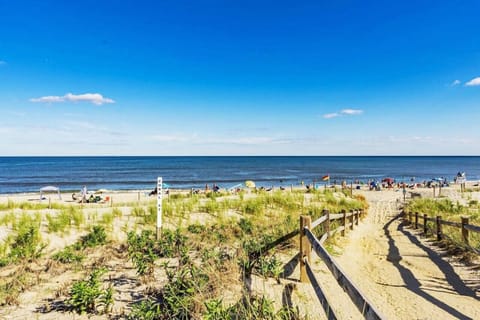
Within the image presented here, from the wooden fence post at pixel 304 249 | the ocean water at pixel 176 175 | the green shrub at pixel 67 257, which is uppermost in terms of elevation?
the wooden fence post at pixel 304 249

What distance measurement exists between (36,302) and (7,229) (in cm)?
570

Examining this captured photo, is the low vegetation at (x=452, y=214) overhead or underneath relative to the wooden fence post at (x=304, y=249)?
underneath

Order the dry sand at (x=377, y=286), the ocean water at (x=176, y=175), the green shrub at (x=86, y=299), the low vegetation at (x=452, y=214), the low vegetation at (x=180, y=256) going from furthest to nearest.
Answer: the ocean water at (x=176, y=175)
the low vegetation at (x=452, y=214)
the dry sand at (x=377, y=286)
the green shrub at (x=86, y=299)
the low vegetation at (x=180, y=256)

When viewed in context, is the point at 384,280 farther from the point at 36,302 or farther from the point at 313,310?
the point at 36,302

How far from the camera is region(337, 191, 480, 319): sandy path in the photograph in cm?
443

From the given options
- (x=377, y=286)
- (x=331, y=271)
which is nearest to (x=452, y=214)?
(x=377, y=286)

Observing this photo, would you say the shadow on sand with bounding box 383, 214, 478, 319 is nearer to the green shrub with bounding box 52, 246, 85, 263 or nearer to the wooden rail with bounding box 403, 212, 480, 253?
the wooden rail with bounding box 403, 212, 480, 253

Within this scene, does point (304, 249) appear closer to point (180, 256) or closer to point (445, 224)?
point (180, 256)

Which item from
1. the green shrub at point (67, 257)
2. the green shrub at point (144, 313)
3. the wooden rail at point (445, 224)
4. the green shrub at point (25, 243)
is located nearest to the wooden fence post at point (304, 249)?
the green shrub at point (144, 313)

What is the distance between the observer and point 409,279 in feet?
19.1

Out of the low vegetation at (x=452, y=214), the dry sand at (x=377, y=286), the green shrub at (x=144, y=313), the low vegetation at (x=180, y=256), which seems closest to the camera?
the green shrub at (x=144, y=313)

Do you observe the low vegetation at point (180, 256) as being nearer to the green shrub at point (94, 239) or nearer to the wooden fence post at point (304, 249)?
the green shrub at point (94, 239)

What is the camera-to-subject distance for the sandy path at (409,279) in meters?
4.43

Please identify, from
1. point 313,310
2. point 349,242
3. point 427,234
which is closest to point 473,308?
point 313,310
